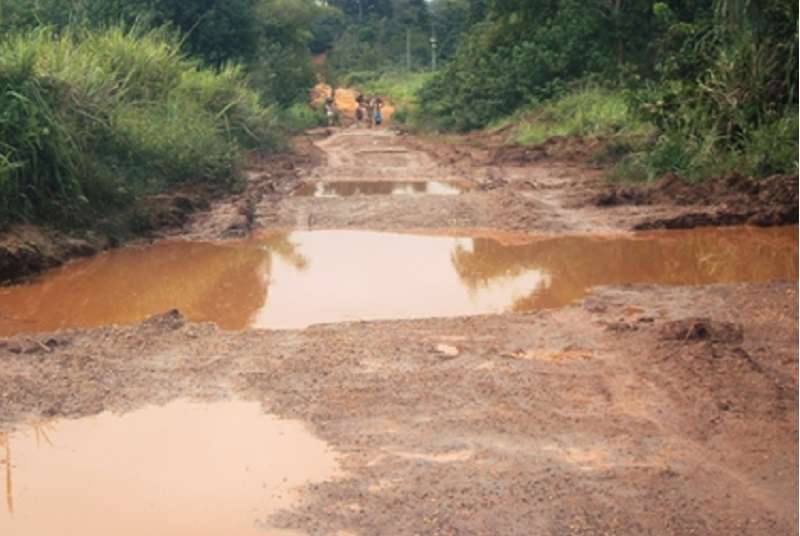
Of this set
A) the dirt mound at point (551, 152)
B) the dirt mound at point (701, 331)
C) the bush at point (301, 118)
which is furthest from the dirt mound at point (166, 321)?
the bush at point (301, 118)

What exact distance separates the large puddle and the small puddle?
12.8 feet

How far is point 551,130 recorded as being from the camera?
21547 mm

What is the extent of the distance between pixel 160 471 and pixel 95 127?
27.3 ft

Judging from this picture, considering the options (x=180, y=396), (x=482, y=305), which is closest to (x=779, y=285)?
(x=482, y=305)

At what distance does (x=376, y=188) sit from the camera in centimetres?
1625

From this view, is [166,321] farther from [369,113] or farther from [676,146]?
[369,113]

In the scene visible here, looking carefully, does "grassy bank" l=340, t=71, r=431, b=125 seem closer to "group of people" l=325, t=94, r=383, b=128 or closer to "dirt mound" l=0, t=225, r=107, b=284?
"group of people" l=325, t=94, r=383, b=128

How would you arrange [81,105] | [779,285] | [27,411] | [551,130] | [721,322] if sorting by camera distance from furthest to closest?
[551,130]
[81,105]
[779,285]
[721,322]
[27,411]

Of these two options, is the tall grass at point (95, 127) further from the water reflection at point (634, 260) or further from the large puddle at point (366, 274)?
the water reflection at point (634, 260)

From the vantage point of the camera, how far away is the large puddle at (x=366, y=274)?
8344mm

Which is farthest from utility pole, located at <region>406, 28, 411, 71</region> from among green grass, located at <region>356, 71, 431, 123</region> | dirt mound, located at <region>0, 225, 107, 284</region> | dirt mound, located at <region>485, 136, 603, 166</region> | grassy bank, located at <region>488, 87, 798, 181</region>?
dirt mound, located at <region>0, 225, 107, 284</region>

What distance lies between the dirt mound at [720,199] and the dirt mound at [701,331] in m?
4.80

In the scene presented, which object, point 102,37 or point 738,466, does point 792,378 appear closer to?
point 738,466

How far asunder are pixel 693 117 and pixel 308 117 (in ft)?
68.9
